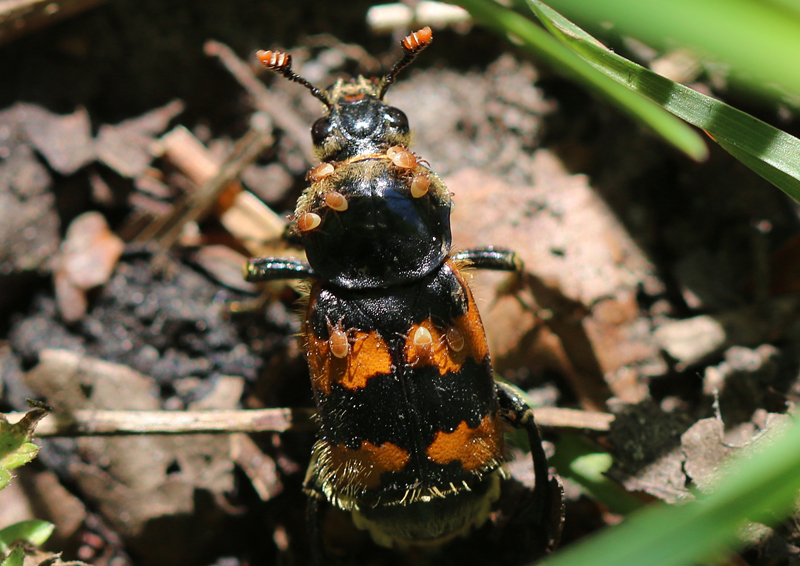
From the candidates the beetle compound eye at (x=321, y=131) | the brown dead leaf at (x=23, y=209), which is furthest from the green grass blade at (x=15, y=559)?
the beetle compound eye at (x=321, y=131)

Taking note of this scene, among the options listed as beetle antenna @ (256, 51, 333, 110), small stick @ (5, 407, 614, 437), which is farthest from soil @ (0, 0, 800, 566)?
beetle antenna @ (256, 51, 333, 110)

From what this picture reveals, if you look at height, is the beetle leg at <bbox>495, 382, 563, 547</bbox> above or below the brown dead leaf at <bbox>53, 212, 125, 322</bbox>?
above

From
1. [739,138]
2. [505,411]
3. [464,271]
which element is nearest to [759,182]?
[739,138]

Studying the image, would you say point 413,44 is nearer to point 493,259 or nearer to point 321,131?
point 321,131

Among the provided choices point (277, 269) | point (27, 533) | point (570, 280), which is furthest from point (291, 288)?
point (27, 533)

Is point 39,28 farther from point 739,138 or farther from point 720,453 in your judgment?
point 720,453

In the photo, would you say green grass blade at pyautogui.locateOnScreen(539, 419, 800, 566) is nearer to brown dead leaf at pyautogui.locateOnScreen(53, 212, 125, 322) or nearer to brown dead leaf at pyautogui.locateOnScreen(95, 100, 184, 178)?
brown dead leaf at pyautogui.locateOnScreen(53, 212, 125, 322)

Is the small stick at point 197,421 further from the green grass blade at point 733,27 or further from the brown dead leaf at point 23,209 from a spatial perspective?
the green grass blade at point 733,27
